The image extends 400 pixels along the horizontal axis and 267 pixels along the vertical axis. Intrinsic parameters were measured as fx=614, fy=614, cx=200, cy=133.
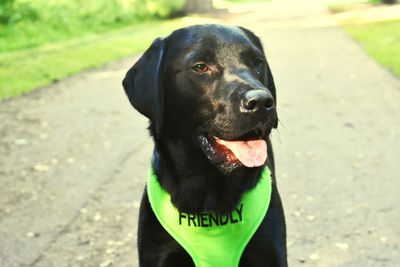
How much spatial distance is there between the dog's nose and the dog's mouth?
17cm

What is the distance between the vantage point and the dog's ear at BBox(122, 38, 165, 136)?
3.15 m

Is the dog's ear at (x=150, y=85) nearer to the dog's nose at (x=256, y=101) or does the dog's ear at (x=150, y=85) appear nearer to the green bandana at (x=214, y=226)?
the green bandana at (x=214, y=226)

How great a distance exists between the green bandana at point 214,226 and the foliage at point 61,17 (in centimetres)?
1288

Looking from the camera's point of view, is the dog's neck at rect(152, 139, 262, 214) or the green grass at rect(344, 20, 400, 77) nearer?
the dog's neck at rect(152, 139, 262, 214)

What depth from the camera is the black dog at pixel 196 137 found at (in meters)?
3.06

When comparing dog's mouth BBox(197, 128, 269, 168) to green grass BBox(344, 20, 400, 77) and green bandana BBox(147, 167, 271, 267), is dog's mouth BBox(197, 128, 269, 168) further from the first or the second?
green grass BBox(344, 20, 400, 77)

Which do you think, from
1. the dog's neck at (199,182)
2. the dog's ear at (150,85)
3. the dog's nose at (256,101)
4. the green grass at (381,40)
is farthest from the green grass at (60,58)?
the dog's nose at (256,101)

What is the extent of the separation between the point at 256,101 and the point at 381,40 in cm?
1434

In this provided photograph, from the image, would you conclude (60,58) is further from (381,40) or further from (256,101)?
(256,101)

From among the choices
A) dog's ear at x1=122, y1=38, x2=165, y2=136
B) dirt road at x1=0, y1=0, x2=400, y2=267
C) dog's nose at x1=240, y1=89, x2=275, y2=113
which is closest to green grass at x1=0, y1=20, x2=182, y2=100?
dirt road at x1=0, y1=0, x2=400, y2=267

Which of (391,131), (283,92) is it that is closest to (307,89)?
(283,92)

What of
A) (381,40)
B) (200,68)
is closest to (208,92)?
(200,68)

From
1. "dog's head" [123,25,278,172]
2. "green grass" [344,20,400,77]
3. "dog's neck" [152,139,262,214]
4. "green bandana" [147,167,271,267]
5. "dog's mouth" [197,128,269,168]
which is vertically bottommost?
"green grass" [344,20,400,77]

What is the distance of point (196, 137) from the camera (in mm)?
3141
